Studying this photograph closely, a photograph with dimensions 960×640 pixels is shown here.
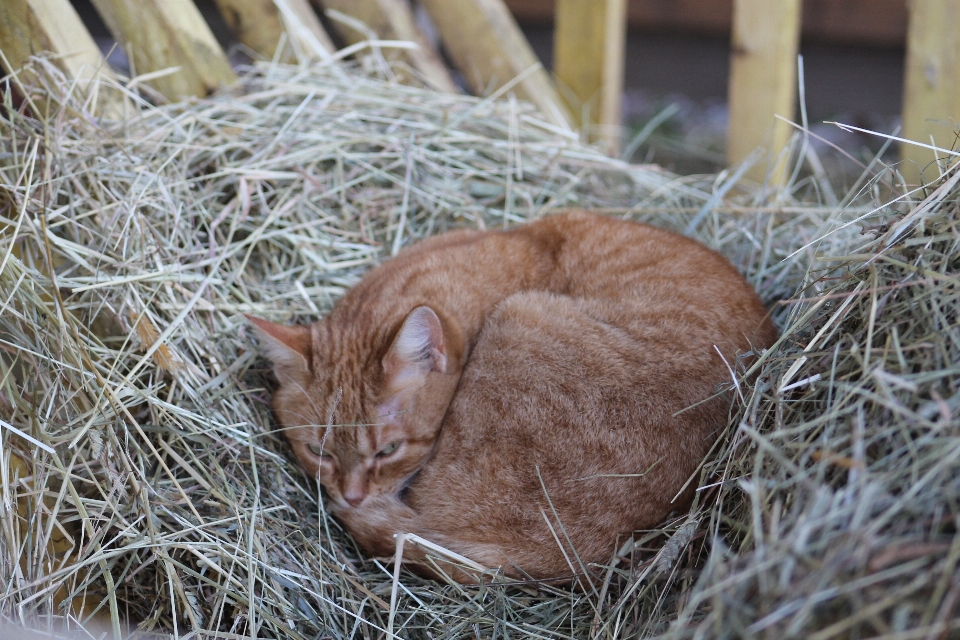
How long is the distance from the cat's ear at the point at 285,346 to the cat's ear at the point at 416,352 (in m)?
0.34

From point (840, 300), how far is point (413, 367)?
1.42m

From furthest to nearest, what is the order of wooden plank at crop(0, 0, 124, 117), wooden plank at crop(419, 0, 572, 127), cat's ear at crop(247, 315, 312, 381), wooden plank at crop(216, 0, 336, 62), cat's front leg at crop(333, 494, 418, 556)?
wooden plank at crop(419, 0, 572, 127) → wooden plank at crop(216, 0, 336, 62) → wooden plank at crop(0, 0, 124, 117) → cat's ear at crop(247, 315, 312, 381) → cat's front leg at crop(333, 494, 418, 556)

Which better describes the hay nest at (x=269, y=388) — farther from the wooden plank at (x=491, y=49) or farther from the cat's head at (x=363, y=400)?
the wooden plank at (x=491, y=49)

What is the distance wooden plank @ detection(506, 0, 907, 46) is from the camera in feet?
20.9

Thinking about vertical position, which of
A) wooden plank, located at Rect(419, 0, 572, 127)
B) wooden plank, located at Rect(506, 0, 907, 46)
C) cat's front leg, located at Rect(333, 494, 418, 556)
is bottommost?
wooden plank, located at Rect(506, 0, 907, 46)

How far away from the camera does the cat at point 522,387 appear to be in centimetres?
238

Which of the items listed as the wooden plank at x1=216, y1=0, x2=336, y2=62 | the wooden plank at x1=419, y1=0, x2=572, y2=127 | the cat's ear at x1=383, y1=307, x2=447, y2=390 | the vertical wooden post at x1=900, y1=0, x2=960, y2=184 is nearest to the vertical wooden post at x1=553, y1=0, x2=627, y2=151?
the wooden plank at x1=419, y1=0, x2=572, y2=127

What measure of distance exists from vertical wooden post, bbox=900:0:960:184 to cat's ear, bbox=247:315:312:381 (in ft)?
10.5

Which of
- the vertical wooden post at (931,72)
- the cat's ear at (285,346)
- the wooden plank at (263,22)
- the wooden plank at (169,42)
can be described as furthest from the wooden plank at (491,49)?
the cat's ear at (285,346)

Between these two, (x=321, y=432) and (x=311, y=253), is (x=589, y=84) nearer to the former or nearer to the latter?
(x=311, y=253)

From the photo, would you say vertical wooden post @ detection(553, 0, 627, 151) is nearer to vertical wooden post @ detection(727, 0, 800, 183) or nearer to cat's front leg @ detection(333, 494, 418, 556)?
vertical wooden post @ detection(727, 0, 800, 183)

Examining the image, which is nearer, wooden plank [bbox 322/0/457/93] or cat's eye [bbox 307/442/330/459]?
cat's eye [bbox 307/442/330/459]

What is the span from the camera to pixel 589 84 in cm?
476

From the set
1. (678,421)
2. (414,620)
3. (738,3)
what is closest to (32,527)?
(414,620)
